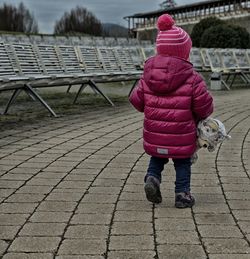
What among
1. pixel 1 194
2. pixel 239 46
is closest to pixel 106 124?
pixel 1 194

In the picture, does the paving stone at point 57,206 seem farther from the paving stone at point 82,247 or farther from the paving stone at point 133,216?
the paving stone at point 82,247

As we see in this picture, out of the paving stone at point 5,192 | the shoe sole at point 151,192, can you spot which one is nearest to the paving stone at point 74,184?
the paving stone at point 5,192

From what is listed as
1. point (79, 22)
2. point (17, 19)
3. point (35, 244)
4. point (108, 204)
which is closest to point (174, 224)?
point (108, 204)

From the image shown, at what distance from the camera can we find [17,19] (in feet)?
249

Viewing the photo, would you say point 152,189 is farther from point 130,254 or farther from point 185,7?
point 185,7

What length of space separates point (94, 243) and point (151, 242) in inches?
14.2

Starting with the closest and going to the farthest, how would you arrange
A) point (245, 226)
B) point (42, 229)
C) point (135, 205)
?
1. point (42, 229)
2. point (245, 226)
3. point (135, 205)

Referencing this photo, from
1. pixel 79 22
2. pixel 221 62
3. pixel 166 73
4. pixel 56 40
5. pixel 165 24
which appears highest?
pixel 165 24

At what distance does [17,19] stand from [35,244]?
7533 centimetres

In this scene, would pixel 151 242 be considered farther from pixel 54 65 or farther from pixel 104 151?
pixel 54 65

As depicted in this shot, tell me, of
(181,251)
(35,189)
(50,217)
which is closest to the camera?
(181,251)

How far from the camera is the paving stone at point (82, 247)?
11.2 ft

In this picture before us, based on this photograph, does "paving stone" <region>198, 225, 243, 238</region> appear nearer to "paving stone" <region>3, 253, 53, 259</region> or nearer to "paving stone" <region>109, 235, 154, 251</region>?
"paving stone" <region>109, 235, 154, 251</region>

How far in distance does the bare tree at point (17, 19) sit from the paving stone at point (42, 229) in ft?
236
